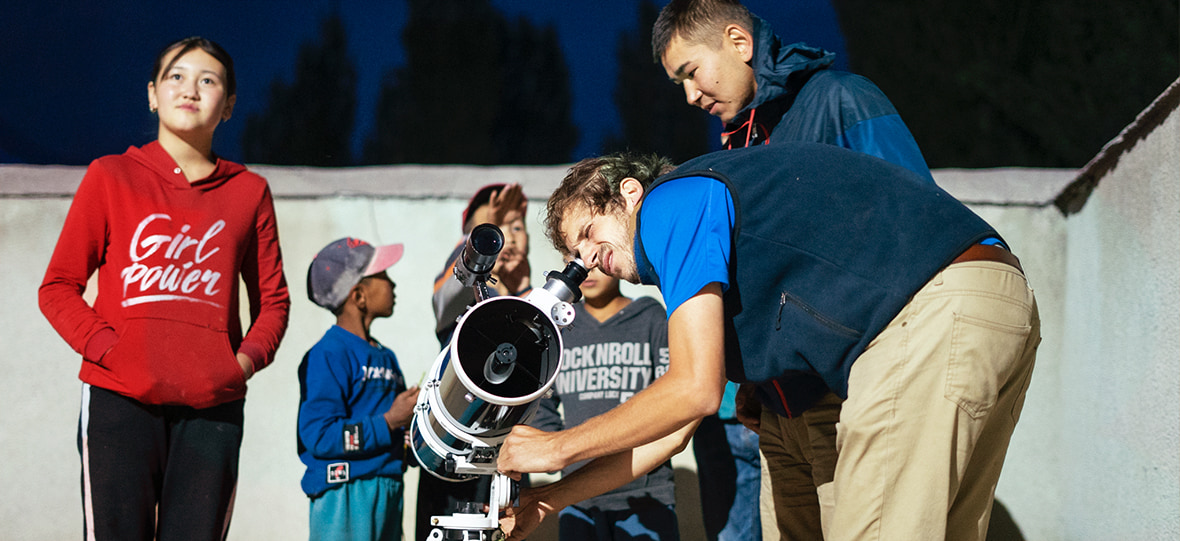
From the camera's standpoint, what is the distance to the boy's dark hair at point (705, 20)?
2.43 metres

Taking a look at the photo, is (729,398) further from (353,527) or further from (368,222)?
(368,222)

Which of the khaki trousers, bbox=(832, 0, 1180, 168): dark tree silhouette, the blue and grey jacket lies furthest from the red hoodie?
bbox=(832, 0, 1180, 168): dark tree silhouette

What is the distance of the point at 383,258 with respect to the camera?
3.79 m

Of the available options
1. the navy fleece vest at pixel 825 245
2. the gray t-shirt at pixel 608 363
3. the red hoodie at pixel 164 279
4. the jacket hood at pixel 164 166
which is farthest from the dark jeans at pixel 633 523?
the jacket hood at pixel 164 166

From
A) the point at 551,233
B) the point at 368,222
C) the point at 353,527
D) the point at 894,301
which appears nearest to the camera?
the point at 894,301

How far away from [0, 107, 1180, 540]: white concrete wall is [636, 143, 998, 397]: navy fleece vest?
2.06m

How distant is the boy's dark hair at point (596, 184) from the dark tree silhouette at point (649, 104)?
684 cm

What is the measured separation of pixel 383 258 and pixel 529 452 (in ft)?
7.44

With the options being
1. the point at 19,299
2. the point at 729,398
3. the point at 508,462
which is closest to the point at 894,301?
the point at 508,462

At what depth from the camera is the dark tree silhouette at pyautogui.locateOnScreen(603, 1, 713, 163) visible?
9172mm

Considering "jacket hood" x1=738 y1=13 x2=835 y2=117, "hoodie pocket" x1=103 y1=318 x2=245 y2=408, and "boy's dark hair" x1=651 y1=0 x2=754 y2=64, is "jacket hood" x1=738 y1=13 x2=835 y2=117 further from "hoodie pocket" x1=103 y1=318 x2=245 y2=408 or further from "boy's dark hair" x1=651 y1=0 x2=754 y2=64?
"hoodie pocket" x1=103 y1=318 x2=245 y2=408

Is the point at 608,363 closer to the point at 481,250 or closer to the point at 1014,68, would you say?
the point at 481,250

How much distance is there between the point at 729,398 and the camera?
3.31 meters

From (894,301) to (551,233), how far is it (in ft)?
2.80
